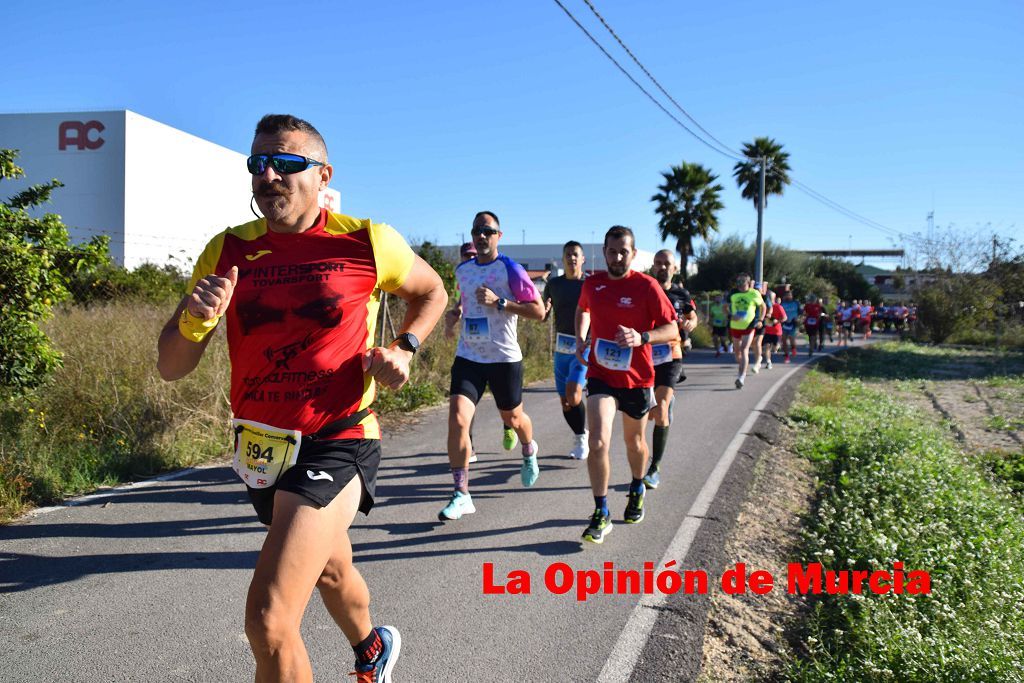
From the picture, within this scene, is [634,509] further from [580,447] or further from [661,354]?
[580,447]

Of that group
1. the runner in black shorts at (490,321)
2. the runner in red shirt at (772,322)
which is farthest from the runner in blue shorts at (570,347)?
the runner in red shirt at (772,322)

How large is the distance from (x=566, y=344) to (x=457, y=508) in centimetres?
237

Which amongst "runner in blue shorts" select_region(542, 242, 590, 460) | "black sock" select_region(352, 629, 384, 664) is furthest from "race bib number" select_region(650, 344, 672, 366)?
"black sock" select_region(352, 629, 384, 664)

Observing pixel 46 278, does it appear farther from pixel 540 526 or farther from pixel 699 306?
pixel 699 306

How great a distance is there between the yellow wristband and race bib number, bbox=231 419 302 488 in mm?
320

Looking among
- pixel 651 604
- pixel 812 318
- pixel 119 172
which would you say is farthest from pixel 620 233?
pixel 119 172

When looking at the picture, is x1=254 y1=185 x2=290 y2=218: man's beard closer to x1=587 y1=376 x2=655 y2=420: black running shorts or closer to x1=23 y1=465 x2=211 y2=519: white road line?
x1=587 y1=376 x2=655 y2=420: black running shorts

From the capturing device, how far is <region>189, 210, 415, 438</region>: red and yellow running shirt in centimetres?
254

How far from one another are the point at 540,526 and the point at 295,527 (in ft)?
10.3

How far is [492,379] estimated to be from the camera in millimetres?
5816

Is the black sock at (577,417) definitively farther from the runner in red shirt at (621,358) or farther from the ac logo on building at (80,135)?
the ac logo on building at (80,135)

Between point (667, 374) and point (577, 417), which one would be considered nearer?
point (667, 374)

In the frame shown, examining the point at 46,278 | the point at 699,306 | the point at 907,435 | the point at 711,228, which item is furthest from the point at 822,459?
the point at 711,228

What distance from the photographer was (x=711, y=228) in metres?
37.7
